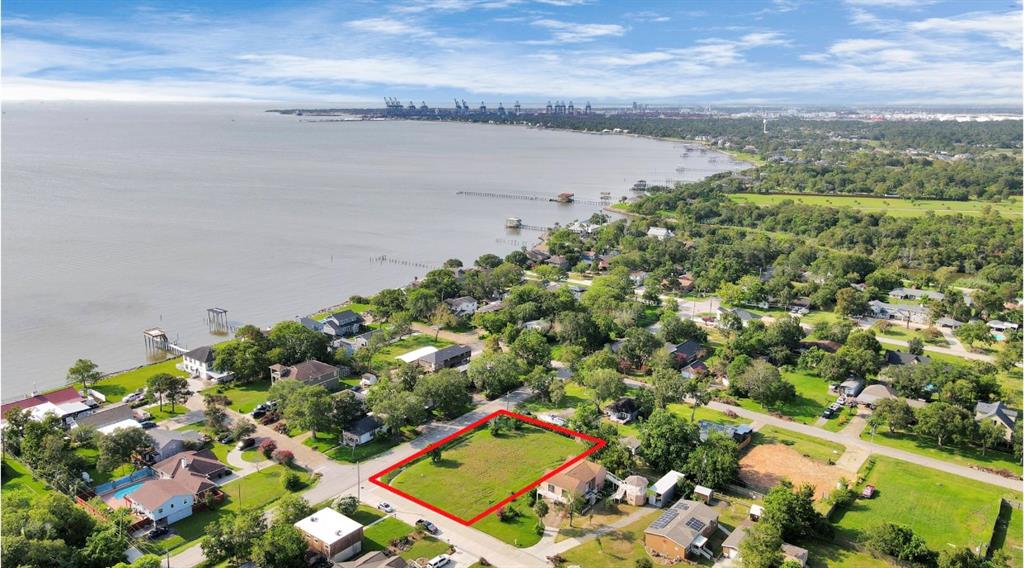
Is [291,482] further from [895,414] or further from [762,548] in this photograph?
[895,414]

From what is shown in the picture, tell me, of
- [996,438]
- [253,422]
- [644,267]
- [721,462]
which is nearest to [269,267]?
[253,422]

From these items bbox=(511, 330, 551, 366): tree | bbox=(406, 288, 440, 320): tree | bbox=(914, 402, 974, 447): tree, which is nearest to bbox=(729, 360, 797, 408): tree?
bbox=(914, 402, 974, 447): tree

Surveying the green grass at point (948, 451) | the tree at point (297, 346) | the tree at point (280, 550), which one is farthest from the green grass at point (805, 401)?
the tree at point (280, 550)

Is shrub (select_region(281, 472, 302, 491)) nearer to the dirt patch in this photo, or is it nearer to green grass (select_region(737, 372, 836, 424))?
the dirt patch

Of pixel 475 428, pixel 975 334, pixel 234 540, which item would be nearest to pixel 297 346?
pixel 475 428

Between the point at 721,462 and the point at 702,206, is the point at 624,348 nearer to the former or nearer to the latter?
the point at 721,462
